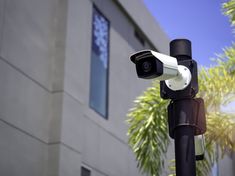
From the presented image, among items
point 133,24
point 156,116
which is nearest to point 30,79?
point 156,116

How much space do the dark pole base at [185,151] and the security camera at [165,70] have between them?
0.34 meters

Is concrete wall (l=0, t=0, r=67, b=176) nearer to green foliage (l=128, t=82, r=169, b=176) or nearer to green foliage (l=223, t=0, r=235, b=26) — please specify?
green foliage (l=128, t=82, r=169, b=176)

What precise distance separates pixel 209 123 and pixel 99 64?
6654mm

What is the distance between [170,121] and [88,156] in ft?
38.1

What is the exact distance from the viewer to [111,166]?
1728cm

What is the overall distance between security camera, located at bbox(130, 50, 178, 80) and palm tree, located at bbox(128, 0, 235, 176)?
703 cm

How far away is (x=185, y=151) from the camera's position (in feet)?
13.8

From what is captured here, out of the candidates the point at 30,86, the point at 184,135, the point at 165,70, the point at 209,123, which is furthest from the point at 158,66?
the point at 30,86

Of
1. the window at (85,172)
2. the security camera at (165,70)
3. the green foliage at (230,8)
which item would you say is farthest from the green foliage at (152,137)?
the security camera at (165,70)

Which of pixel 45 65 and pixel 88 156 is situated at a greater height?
pixel 45 65

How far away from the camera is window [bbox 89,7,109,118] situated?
1675 cm

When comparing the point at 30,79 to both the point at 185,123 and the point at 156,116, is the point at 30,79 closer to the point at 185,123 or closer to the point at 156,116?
the point at 156,116

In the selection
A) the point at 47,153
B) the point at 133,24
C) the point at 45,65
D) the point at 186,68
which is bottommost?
the point at 186,68

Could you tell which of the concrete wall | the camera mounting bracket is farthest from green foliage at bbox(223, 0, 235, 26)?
the camera mounting bracket
